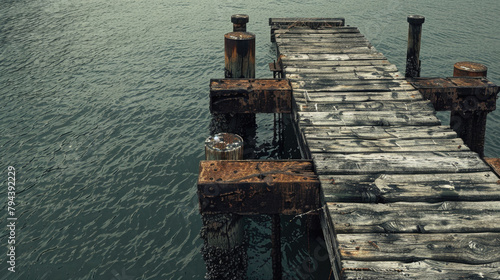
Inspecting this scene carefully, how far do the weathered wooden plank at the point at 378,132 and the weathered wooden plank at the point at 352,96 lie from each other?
3.54 ft

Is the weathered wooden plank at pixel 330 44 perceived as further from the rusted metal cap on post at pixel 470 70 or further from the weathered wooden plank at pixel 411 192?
the weathered wooden plank at pixel 411 192

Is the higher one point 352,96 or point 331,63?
point 331,63

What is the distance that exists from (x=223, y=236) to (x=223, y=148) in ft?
3.90

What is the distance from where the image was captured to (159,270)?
7.87 metres

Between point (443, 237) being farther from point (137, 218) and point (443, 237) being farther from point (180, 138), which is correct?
point (180, 138)

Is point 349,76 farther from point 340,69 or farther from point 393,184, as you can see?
point 393,184

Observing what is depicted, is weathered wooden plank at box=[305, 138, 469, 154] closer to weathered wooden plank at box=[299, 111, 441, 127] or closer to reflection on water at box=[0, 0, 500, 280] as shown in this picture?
weathered wooden plank at box=[299, 111, 441, 127]

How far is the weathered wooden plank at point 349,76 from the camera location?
8.66m

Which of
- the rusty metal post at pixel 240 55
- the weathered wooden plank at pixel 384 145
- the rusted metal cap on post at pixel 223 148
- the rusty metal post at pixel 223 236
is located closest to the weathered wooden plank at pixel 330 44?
the rusty metal post at pixel 240 55

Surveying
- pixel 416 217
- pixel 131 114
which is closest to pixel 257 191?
pixel 416 217

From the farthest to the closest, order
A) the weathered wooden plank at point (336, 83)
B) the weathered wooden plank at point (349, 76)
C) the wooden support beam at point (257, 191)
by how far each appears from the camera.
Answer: the weathered wooden plank at point (349, 76), the weathered wooden plank at point (336, 83), the wooden support beam at point (257, 191)

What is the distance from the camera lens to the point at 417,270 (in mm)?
4004

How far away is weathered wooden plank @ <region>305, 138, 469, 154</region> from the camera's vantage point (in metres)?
6.03

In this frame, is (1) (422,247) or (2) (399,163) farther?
(2) (399,163)
